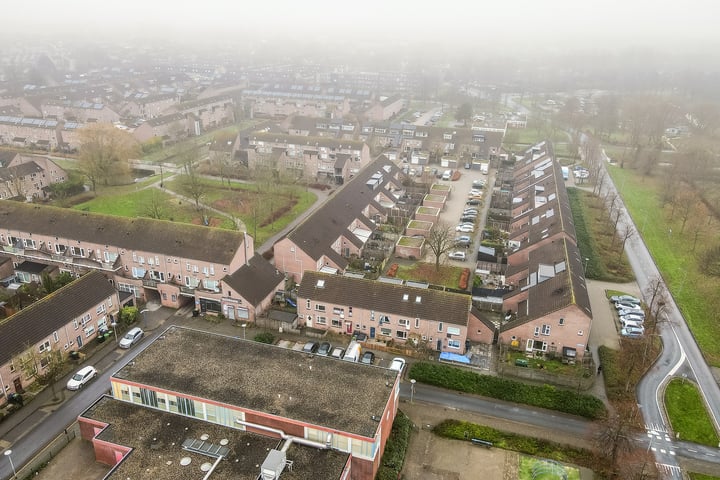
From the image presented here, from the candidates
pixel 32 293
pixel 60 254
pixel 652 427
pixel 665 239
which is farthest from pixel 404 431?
pixel 665 239

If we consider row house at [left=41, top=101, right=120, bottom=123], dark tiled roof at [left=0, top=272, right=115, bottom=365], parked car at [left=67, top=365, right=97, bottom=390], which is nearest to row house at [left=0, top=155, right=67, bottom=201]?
dark tiled roof at [left=0, top=272, right=115, bottom=365]

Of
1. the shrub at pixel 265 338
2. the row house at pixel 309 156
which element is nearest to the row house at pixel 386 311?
the shrub at pixel 265 338

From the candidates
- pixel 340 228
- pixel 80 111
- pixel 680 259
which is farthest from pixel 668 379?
pixel 80 111

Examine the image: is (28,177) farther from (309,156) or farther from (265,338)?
(265,338)

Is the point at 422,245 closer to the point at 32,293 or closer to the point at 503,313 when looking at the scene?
the point at 503,313

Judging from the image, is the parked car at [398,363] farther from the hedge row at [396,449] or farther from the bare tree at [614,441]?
the bare tree at [614,441]
